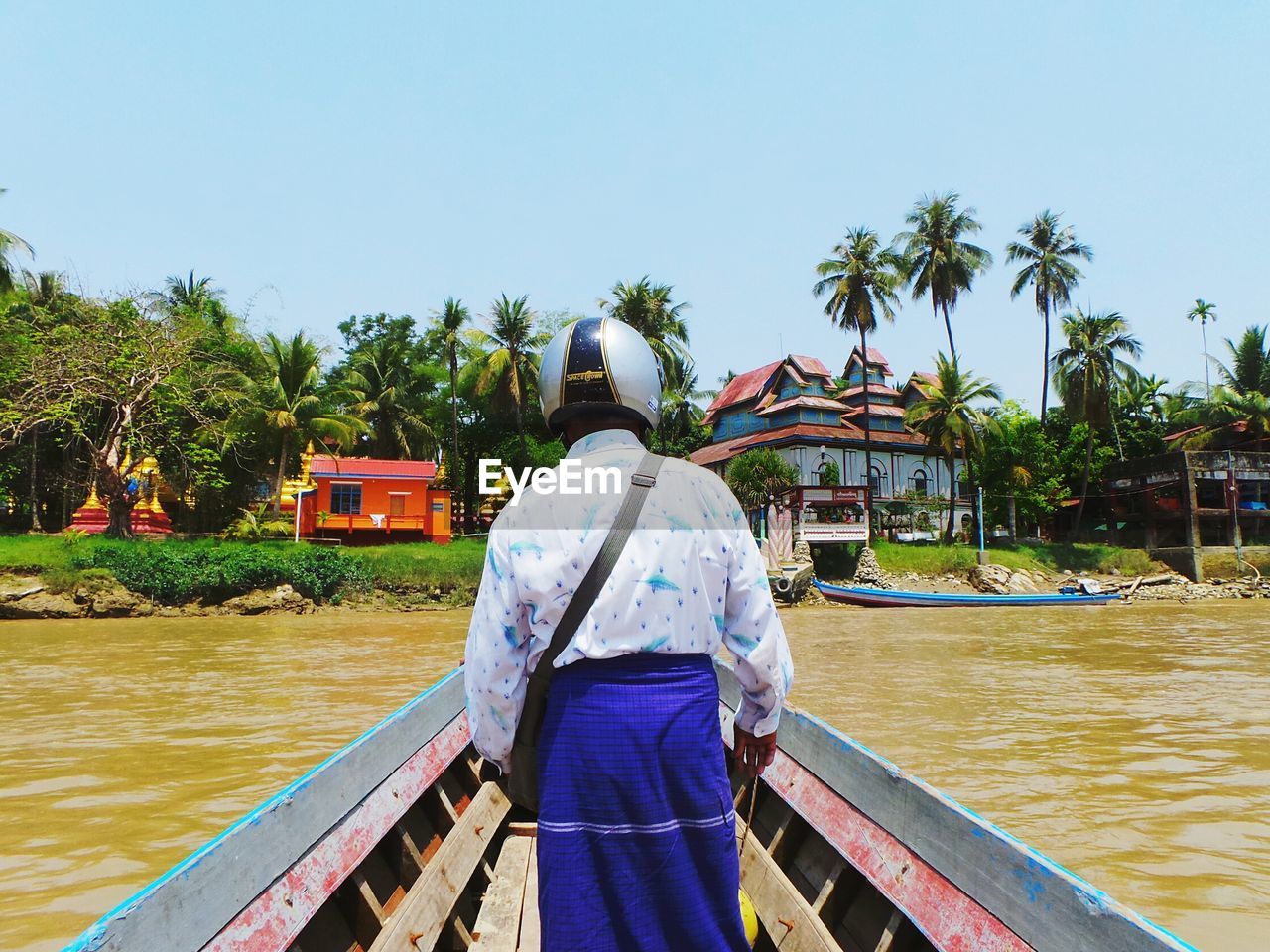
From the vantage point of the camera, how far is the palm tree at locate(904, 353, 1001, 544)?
105ft

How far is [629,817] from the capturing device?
156cm

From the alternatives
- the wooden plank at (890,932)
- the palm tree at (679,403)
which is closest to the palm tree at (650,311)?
the palm tree at (679,403)

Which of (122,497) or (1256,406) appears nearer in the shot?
(122,497)

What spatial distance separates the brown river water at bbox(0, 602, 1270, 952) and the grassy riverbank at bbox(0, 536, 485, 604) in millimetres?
4728

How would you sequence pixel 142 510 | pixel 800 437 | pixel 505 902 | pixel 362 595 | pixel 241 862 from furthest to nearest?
pixel 800 437
pixel 142 510
pixel 362 595
pixel 505 902
pixel 241 862

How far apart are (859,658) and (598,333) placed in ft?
43.0

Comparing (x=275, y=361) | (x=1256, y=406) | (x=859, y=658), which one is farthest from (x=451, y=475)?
(x=1256, y=406)

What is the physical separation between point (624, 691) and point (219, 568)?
2360cm

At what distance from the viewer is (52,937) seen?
352cm

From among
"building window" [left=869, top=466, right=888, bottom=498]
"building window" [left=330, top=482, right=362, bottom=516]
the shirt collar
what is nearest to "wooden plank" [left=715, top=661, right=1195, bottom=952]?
the shirt collar

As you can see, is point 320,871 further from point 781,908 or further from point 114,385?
point 114,385

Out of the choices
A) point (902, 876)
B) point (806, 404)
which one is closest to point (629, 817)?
point (902, 876)

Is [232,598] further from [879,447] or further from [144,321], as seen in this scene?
[879,447]

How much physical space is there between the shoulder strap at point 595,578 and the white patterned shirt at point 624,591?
0.01 metres
